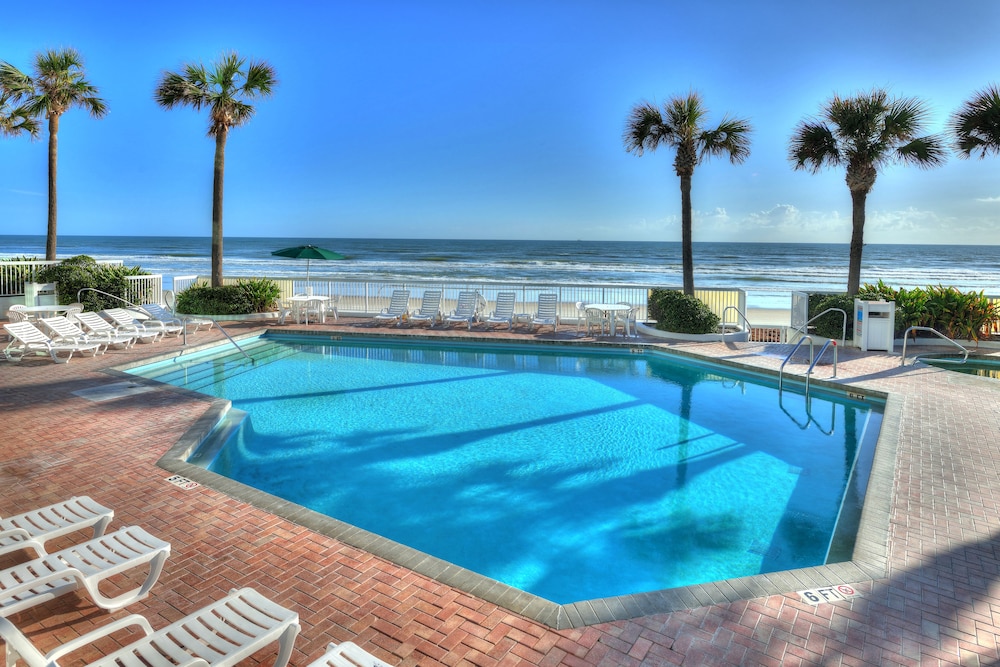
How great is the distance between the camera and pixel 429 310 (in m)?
14.8

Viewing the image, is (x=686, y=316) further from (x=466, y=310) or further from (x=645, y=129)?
(x=466, y=310)

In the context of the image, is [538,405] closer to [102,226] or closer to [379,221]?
[379,221]

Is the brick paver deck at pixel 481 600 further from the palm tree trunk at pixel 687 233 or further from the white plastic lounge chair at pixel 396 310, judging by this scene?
the white plastic lounge chair at pixel 396 310

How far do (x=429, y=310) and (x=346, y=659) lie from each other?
1263 centimetres

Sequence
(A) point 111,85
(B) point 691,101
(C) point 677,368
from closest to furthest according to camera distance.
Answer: (C) point 677,368, (B) point 691,101, (A) point 111,85

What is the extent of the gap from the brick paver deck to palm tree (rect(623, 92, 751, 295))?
945 cm

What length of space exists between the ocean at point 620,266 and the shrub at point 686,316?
50.1 feet

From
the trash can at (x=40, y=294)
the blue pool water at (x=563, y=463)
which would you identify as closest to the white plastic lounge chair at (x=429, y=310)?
the blue pool water at (x=563, y=463)

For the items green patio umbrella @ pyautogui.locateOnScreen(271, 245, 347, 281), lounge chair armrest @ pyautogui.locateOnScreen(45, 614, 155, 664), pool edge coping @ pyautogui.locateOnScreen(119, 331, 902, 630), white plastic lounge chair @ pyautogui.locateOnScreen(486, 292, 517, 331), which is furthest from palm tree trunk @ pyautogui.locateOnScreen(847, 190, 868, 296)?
lounge chair armrest @ pyautogui.locateOnScreen(45, 614, 155, 664)

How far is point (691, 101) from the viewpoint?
13.8 metres

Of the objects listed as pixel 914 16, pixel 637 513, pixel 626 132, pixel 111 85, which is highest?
pixel 111 85

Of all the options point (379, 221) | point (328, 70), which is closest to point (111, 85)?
point (328, 70)

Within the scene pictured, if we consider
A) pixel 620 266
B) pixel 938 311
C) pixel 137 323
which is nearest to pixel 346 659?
pixel 137 323

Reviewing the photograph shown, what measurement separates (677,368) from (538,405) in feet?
12.3
